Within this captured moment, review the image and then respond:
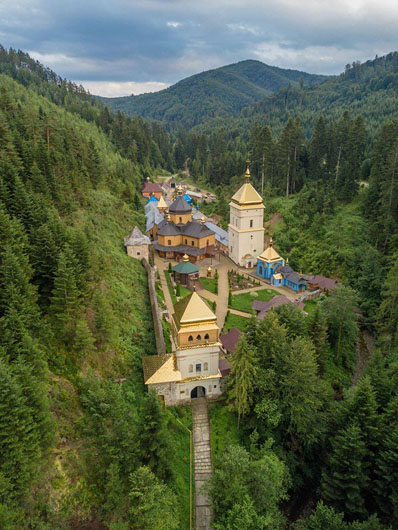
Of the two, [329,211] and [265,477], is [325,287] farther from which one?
[265,477]

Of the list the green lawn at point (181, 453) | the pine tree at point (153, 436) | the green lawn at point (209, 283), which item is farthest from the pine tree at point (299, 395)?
the green lawn at point (209, 283)

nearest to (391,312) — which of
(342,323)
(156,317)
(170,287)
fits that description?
(342,323)

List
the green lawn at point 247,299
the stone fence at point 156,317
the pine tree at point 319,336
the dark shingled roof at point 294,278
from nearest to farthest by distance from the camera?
the stone fence at point 156,317 < the pine tree at point 319,336 < the green lawn at point 247,299 < the dark shingled roof at point 294,278

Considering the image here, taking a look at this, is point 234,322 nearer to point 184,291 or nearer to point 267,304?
point 267,304

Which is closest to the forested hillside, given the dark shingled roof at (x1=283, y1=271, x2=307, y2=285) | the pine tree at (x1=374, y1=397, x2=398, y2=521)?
the pine tree at (x1=374, y1=397, x2=398, y2=521)

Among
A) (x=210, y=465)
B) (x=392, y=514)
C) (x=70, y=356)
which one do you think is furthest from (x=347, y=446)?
(x=70, y=356)

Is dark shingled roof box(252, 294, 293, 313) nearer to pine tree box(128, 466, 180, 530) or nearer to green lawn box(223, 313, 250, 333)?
green lawn box(223, 313, 250, 333)

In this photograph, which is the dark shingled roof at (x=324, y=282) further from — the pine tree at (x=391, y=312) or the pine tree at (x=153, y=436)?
the pine tree at (x=153, y=436)
